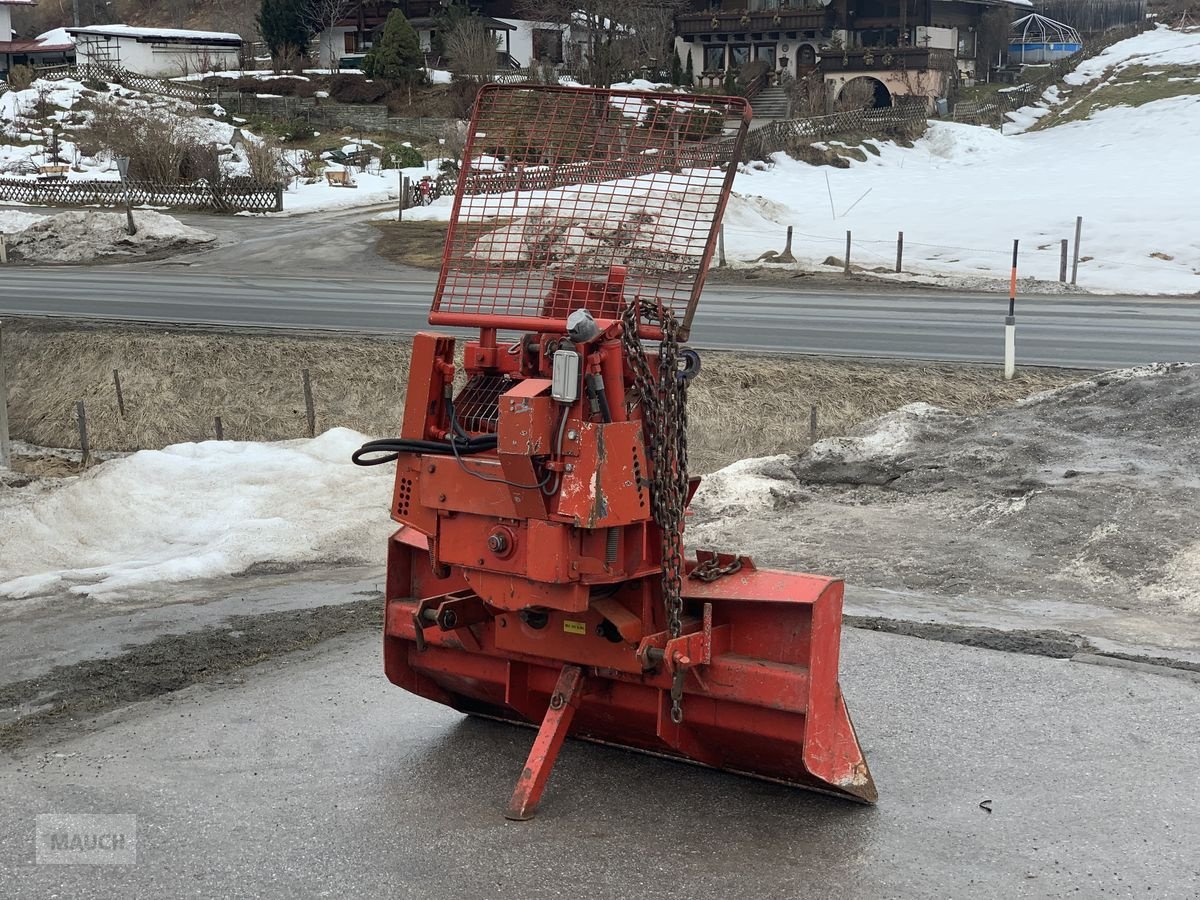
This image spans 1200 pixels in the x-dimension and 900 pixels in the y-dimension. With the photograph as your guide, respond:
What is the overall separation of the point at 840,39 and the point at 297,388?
4662 centimetres

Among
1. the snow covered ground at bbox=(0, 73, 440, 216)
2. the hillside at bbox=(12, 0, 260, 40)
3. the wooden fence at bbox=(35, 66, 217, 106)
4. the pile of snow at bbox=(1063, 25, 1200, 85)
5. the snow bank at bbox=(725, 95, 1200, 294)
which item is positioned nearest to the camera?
the snow bank at bbox=(725, 95, 1200, 294)

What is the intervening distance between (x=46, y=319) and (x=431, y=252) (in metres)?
11.5

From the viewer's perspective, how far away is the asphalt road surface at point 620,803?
16.6ft

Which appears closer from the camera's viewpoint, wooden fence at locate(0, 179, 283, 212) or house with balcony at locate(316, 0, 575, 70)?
wooden fence at locate(0, 179, 283, 212)

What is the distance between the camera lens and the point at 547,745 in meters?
5.61

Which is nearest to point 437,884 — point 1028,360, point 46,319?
point 1028,360

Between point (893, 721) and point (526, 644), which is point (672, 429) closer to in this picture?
point (526, 644)

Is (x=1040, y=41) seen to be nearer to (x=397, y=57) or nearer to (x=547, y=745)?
(x=397, y=57)

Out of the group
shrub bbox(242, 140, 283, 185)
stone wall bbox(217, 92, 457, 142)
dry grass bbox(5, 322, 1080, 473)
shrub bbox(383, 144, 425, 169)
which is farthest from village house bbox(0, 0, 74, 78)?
dry grass bbox(5, 322, 1080, 473)

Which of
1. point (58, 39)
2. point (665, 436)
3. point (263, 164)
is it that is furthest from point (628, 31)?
point (665, 436)

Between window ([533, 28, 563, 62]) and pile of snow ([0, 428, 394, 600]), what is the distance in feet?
184

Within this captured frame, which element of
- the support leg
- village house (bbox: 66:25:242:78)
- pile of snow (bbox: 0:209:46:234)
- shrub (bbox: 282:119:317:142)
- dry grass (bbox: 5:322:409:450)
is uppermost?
village house (bbox: 66:25:242:78)

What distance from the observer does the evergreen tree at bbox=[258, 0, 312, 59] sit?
A: 218 ft

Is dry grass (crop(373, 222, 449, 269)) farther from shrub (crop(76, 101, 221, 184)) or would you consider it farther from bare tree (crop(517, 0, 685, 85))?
bare tree (crop(517, 0, 685, 85))
